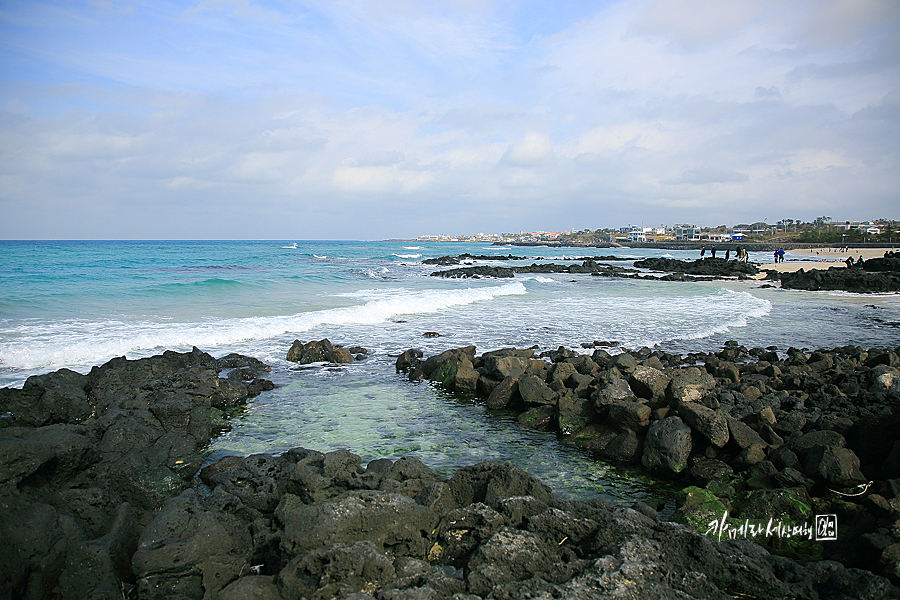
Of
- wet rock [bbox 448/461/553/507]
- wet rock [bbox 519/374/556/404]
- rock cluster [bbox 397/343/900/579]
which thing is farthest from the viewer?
wet rock [bbox 519/374/556/404]

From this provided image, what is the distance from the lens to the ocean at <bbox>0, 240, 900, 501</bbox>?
686cm

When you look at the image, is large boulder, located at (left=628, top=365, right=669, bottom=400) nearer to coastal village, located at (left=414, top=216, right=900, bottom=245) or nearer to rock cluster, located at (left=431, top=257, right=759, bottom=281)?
rock cluster, located at (left=431, top=257, right=759, bottom=281)

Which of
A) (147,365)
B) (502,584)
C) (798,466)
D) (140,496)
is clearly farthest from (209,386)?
(798,466)

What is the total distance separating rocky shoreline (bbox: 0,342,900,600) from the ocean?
0.82 metres

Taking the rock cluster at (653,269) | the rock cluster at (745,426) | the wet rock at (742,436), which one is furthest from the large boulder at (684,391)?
the rock cluster at (653,269)

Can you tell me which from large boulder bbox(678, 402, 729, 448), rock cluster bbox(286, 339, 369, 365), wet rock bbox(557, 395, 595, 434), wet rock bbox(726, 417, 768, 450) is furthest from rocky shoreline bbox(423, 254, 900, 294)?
large boulder bbox(678, 402, 729, 448)

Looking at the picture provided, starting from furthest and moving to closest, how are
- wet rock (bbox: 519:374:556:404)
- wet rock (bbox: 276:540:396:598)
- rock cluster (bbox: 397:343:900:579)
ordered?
wet rock (bbox: 519:374:556:404) < rock cluster (bbox: 397:343:900:579) < wet rock (bbox: 276:540:396:598)

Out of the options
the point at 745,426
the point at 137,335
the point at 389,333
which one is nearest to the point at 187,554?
the point at 745,426

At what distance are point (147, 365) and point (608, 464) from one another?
8.23 m

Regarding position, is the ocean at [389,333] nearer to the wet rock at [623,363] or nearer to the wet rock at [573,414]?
the wet rock at [573,414]

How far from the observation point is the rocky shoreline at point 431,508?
11.1 feet

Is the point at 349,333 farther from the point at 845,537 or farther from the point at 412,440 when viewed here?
the point at 845,537

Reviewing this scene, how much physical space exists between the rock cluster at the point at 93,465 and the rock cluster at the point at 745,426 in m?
4.48

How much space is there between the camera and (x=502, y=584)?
3.36 metres
